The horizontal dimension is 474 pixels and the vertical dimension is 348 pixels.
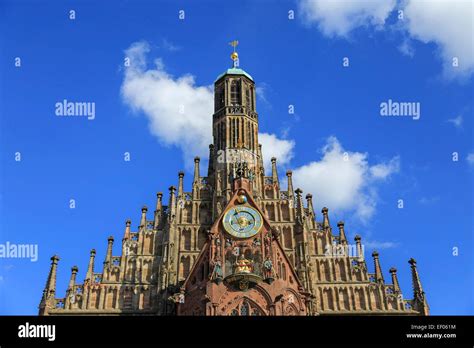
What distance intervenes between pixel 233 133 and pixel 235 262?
1882 centimetres

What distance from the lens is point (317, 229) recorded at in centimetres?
5819

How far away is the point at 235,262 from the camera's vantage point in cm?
4856

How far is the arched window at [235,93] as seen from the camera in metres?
65.7

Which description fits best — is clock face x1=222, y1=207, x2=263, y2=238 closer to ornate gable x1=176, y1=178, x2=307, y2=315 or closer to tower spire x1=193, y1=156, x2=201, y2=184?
ornate gable x1=176, y1=178, x2=307, y2=315

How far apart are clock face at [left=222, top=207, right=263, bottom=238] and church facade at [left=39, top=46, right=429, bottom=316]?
0.09 metres

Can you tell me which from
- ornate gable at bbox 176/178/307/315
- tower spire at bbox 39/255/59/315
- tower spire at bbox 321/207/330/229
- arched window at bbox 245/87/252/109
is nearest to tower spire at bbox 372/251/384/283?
tower spire at bbox 321/207/330/229

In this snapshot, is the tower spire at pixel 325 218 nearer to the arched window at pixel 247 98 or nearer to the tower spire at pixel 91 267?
the arched window at pixel 247 98

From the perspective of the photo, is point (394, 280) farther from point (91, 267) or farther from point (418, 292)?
point (91, 267)

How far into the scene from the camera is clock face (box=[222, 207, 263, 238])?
169 ft
